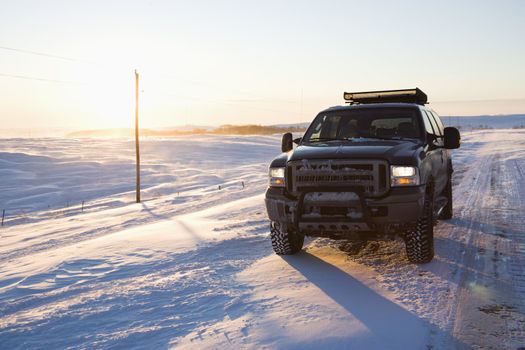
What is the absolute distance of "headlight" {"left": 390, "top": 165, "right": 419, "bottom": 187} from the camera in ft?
17.0

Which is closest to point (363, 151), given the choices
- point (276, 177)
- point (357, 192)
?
point (357, 192)

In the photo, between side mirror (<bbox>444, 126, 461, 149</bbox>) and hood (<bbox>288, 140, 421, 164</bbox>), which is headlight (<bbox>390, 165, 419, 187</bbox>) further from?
side mirror (<bbox>444, 126, 461, 149</bbox>)

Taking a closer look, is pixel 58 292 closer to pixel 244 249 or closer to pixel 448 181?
pixel 244 249

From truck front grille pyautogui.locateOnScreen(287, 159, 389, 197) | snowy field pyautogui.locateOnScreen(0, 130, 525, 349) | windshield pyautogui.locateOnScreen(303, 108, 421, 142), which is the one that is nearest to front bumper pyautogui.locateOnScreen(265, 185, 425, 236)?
truck front grille pyautogui.locateOnScreen(287, 159, 389, 197)

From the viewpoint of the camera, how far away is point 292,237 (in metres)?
6.22

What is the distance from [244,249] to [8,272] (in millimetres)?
3187

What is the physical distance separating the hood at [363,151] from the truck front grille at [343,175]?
0.08 metres

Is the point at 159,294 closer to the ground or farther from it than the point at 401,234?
closer to the ground

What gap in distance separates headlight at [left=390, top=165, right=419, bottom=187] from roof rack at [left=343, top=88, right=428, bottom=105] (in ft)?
9.83

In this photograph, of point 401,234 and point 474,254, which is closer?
point 401,234

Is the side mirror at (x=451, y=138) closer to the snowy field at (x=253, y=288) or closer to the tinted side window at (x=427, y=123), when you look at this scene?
the tinted side window at (x=427, y=123)

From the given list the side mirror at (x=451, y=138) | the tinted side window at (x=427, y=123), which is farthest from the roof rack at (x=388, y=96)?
the side mirror at (x=451, y=138)

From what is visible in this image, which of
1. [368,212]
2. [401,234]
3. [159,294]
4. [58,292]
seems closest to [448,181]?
[401,234]

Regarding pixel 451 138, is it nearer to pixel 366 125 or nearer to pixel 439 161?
pixel 439 161
